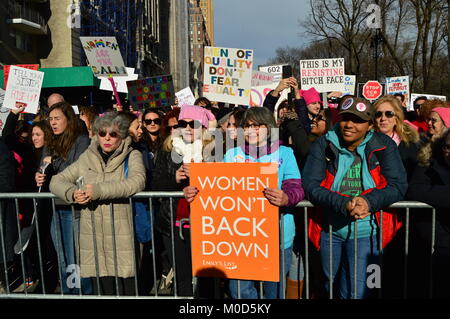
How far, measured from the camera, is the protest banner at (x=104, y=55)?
8477mm

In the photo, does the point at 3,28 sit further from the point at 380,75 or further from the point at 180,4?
the point at 180,4

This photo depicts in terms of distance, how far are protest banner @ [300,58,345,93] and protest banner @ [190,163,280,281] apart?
583cm

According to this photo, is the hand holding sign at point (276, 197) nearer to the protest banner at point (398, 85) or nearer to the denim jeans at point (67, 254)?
the denim jeans at point (67, 254)

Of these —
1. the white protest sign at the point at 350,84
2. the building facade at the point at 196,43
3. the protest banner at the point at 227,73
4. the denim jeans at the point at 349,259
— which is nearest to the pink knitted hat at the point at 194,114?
the denim jeans at the point at 349,259

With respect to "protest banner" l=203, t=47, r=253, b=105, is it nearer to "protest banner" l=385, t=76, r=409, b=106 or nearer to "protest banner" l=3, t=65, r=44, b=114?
"protest banner" l=3, t=65, r=44, b=114

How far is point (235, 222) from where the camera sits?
3.38 m

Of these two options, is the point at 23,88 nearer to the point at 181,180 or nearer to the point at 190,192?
the point at 181,180

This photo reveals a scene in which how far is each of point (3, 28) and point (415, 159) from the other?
877 inches

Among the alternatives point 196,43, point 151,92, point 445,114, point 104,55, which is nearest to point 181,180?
point 445,114

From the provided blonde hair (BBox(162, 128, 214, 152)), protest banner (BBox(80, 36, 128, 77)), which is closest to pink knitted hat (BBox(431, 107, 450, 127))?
blonde hair (BBox(162, 128, 214, 152))

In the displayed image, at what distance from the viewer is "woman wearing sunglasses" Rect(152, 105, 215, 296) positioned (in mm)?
3811

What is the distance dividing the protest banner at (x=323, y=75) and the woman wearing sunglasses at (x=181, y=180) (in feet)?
17.0

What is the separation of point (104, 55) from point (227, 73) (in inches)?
118
